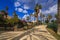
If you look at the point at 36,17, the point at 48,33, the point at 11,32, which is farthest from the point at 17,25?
the point at 48,33

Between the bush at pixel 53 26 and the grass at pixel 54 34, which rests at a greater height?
the bush at pixel 53 26

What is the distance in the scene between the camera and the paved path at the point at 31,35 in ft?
11.3

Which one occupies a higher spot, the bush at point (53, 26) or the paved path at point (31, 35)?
the bush at point (53, 26)

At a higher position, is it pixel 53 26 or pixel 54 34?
pixel 53 26

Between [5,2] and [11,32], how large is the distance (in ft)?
2.27

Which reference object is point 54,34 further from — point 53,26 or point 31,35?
point 31,35

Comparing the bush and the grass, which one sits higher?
the bush

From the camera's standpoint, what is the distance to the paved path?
344cm

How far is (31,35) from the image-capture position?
11.4 ft

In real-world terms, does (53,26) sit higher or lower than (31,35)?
higher

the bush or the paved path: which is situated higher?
the bush

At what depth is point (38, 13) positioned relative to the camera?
138 inches

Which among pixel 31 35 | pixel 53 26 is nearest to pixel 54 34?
pixel 53 26

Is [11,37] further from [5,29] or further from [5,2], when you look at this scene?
[5,2]
